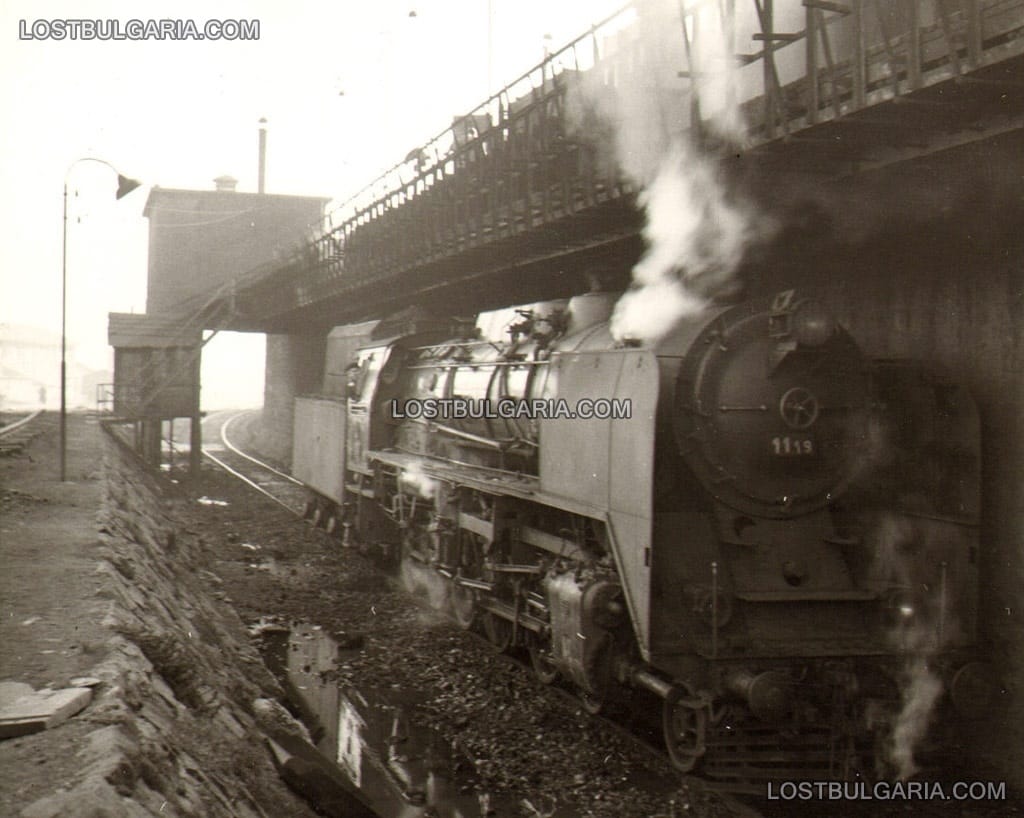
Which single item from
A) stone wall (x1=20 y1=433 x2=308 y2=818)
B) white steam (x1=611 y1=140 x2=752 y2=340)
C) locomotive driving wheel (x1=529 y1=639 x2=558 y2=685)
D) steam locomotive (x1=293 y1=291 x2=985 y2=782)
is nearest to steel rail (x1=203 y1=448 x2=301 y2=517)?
stone wall (x1=20 y1=433 x2=308 y2=818)

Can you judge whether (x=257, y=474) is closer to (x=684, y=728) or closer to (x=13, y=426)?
(x=13, y=426)

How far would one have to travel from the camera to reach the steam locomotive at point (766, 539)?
5801 mm

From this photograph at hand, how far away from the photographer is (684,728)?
5930mm

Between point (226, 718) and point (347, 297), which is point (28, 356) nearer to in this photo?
point (347, 297)

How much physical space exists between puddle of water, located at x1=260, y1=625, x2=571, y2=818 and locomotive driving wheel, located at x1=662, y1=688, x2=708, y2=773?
857 mm

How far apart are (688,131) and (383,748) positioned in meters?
4.54

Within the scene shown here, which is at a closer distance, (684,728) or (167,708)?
(167,708)

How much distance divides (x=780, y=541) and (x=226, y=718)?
342cm

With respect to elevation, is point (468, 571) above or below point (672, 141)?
below

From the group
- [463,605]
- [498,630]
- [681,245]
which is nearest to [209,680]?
[498,630]

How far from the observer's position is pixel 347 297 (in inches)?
739

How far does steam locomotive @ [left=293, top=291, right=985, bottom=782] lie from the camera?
19.0 feet

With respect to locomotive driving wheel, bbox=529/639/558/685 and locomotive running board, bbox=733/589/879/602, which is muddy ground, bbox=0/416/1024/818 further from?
locomotive running board, bbox=733/589/879/602

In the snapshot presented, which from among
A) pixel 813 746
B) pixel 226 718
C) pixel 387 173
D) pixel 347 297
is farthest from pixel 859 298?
pixel 347 297
